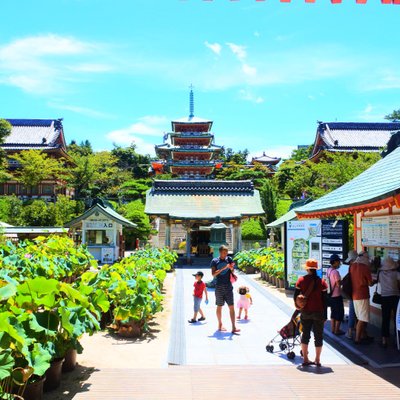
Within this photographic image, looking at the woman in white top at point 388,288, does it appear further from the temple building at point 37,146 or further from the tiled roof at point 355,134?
the temple building at point 37,146

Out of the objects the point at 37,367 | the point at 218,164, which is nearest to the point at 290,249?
the point at 37,367

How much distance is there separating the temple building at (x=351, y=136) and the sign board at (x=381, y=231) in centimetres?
3149

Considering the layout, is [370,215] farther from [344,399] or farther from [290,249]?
[344,399]

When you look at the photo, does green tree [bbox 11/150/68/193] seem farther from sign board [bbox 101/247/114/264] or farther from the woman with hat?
the woman with hat

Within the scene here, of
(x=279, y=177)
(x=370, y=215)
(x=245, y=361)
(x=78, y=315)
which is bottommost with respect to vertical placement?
(x=245, y=361)

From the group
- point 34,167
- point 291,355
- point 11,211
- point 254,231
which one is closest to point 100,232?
point 254,231

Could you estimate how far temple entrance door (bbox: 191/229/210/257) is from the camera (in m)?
27.1

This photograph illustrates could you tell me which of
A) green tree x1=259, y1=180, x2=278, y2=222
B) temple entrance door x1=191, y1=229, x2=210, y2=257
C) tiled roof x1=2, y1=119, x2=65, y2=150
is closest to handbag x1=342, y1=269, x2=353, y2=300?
temple entrance door x1=191, y1=229, x2=210, y2=257

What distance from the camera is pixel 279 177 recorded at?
1810 inches

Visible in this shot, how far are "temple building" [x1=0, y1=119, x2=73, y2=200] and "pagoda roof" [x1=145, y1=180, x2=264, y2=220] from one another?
1693 cm

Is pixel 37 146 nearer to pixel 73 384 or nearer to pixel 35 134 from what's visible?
pixel 35 134

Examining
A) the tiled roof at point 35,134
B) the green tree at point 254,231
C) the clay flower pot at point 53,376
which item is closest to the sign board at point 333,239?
the clay flower pot at point 53,376

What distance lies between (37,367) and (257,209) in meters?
21.3

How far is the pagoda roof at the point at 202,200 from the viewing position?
2367 cm
